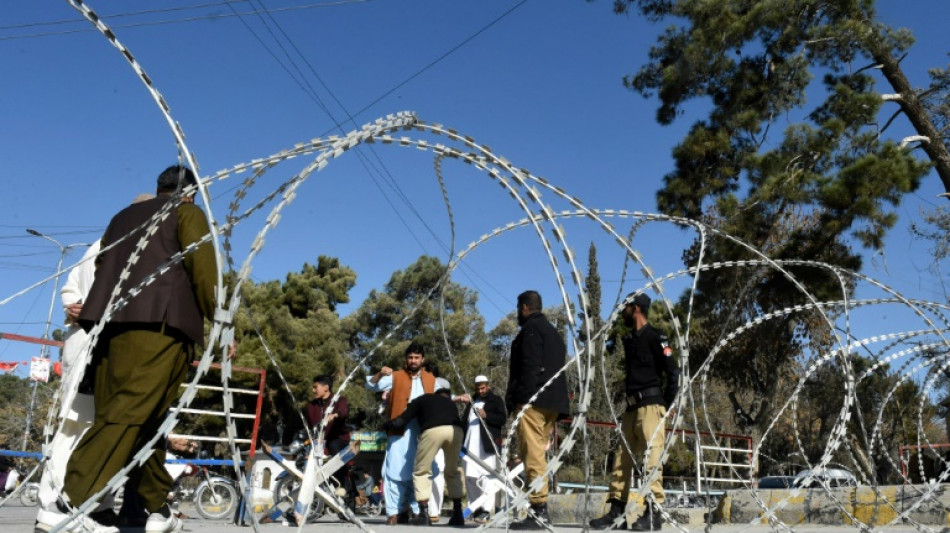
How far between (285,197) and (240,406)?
2274 centimetres

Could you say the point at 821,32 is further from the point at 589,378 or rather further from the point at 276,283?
the point at 276,283

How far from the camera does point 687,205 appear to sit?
14.0 metres

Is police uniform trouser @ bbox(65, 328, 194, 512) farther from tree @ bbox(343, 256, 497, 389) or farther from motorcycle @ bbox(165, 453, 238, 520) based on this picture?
tree @ bbox(343, 256, 497, 389)

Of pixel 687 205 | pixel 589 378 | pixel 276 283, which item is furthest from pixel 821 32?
pixel 276 283

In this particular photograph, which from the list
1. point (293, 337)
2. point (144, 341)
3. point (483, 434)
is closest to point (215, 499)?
point (483, 434)

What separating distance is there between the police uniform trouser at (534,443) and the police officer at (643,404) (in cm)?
59

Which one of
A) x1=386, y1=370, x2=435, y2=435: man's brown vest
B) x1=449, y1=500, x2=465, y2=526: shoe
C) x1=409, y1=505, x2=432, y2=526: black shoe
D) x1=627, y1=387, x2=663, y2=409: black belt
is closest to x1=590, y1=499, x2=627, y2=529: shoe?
x1=627, y1=387, x2=663, y2=409: black belt

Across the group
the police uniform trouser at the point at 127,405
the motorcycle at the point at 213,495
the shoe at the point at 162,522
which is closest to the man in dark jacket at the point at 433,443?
the motorcycle at the point at 213,495

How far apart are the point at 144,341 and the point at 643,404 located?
12.4 feet

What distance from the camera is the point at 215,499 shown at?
9.03 m

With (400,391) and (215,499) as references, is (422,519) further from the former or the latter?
(215,499)

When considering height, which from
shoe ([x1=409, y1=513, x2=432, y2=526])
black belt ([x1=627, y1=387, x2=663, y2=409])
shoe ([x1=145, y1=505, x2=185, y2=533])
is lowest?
shoe ([x1=409, y1=513, x2=432, y2=526])

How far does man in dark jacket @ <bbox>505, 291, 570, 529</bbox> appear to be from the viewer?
20.4 ft

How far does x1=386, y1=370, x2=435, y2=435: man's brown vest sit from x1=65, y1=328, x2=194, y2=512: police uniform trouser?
3.73 m
